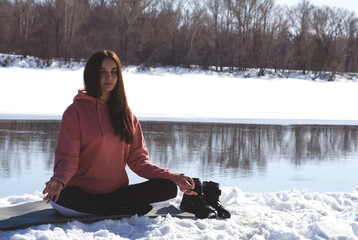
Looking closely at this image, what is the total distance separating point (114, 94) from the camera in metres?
3.57

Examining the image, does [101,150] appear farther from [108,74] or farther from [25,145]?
[25,145]

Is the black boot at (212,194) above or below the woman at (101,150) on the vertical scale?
below

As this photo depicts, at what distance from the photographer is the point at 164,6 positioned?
33719 millimetres

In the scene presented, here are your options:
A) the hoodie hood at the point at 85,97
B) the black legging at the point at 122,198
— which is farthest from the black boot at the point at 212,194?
the hoodie hood at the point at 85,97

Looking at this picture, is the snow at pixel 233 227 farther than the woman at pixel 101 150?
No

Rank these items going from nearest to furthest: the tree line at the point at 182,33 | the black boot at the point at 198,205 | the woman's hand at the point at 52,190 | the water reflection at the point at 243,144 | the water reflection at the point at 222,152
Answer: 1. the woman's hand at the point at 52,190
2. the black boot at the point at 198,205
3. the water reflection at the point at 222,152
4. the water reflection at the point at 243,144
5. the tree line at the point at 182,33

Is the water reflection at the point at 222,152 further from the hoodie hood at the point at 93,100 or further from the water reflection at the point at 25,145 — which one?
the hoodie hood at the point at 93,100

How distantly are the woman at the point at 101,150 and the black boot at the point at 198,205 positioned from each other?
0.17 meters

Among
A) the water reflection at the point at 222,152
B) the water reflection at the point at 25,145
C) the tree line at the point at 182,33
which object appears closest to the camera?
the water reflection at the point at 222,152

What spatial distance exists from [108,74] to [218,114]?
37.6 feet

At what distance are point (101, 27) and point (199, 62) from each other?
6.42 metres

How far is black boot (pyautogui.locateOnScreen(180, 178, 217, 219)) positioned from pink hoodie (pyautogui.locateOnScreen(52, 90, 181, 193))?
29 cm

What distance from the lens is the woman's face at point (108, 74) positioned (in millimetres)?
3443

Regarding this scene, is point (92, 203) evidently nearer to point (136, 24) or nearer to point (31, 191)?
point (31, 191)
